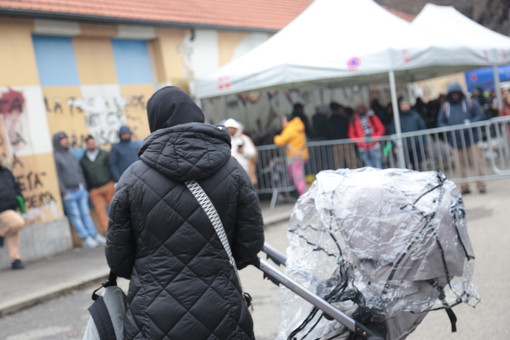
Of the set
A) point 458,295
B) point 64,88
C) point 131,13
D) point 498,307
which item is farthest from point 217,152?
point 131,13

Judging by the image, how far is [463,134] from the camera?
459 inches

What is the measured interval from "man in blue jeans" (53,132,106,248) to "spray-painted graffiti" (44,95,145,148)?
0.59 m

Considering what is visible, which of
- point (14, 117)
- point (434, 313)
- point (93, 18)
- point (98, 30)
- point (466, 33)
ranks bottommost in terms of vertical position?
point (434, 313)

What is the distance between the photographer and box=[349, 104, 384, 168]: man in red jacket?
41.9 ft

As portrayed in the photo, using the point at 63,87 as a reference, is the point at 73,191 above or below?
below

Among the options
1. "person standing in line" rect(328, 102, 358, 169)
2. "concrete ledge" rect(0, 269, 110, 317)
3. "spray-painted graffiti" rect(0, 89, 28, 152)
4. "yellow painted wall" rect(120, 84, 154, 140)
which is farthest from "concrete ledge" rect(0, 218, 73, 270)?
"person standing in line" rect(328, 102, 358, 169)

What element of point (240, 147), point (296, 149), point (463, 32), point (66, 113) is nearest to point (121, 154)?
point (66, 113)

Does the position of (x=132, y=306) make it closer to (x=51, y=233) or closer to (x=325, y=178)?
Result: (x=325, y=178)

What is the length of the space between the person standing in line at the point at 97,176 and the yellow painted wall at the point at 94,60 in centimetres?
132

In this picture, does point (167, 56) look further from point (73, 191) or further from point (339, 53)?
point (73, 191)

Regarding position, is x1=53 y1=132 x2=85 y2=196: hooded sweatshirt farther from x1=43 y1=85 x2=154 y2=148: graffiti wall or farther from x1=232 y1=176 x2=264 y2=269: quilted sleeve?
x1=232 y1=176 x2=264 y2=269: quilted sleeve

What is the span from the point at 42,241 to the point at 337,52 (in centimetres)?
589

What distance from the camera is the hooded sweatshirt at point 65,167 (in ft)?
35.1

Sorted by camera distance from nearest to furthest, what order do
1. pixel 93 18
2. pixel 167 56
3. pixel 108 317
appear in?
pixel 108 317 → pixel 93 18 → pixel 167 56
